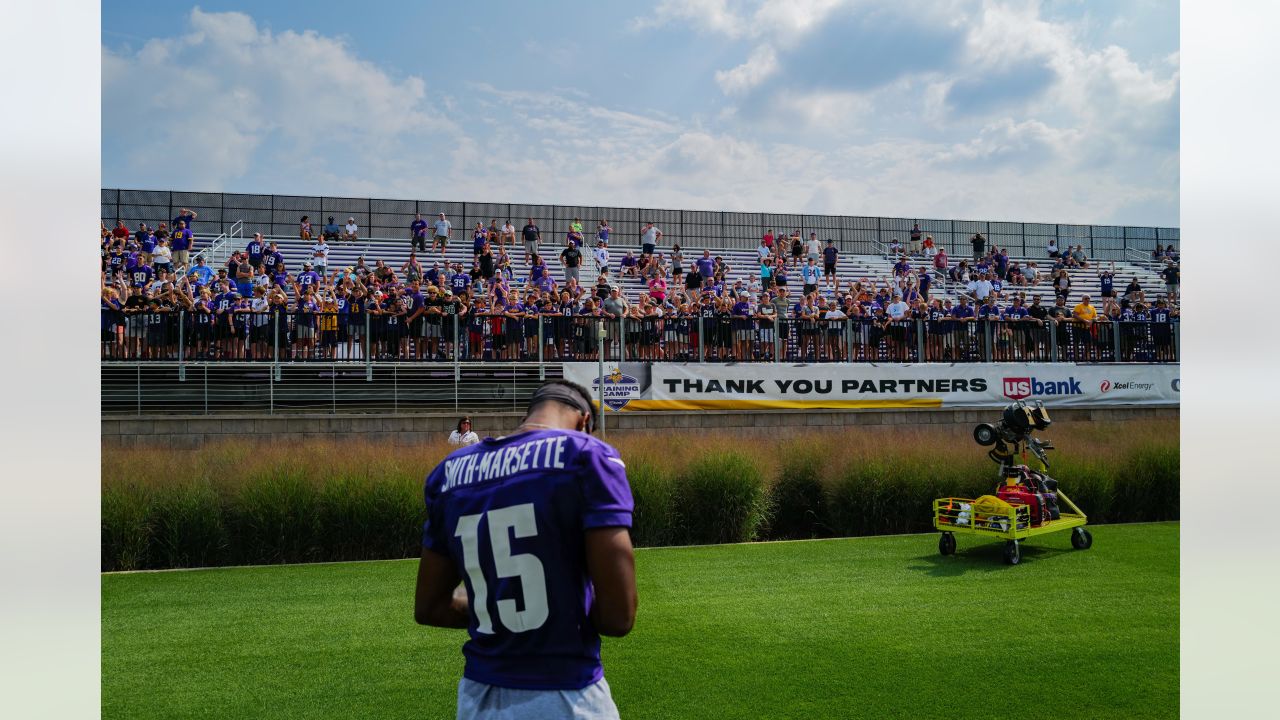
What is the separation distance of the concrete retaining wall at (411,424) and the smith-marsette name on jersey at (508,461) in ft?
44.1

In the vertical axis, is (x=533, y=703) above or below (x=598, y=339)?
below

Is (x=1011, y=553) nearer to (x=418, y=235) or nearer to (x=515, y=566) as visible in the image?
(x=515, y=566)

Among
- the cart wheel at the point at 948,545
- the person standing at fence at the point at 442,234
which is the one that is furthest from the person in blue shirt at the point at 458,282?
the cart wheel at the point at 948,545

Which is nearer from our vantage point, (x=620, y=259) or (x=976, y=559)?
(x=976, y=559)

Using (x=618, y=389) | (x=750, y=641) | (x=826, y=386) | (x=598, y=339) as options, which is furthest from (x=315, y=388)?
(x=750, y=641)

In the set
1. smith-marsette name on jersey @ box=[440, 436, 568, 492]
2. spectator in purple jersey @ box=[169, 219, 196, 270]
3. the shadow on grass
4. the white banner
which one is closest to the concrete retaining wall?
the white banner

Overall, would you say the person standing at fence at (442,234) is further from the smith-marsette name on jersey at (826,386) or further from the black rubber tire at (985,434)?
the black rubber tire at (985,434)

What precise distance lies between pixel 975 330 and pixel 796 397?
447 centimetres

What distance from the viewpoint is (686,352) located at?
1783 centimetres

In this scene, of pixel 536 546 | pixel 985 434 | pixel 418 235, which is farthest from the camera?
pixel 418 235

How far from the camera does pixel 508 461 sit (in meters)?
2.45

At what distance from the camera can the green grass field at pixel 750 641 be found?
559 cm

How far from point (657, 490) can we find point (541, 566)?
932 cm
